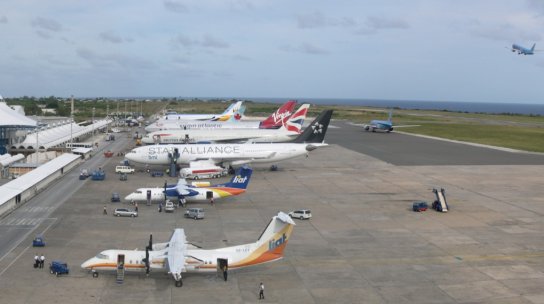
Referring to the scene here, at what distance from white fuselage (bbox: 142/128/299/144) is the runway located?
20379mm

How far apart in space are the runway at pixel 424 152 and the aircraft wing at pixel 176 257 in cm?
6851

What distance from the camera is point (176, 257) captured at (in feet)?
128

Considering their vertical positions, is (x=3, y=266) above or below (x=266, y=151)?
below

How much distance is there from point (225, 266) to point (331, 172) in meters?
53.8

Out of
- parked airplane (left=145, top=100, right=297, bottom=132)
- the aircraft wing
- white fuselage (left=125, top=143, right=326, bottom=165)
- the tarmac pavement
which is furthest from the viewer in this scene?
parked airplane (left=145, top=100, right=297, bottom=132)

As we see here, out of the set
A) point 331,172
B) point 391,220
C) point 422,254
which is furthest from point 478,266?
point 331,172

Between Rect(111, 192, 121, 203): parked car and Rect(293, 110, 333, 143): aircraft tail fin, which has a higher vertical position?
Rect(293, 110, 333, 143): aircraft tail fin

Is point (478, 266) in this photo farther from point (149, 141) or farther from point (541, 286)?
point (149, 141)

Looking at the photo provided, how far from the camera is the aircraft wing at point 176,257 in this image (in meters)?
37.7

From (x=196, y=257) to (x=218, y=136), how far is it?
78.2m

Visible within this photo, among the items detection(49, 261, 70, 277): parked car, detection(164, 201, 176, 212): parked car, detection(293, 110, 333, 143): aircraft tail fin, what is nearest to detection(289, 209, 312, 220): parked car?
detection(164, 201, 176, 212): parked car

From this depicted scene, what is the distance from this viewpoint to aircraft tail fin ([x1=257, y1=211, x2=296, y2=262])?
1586 inches

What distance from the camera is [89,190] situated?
2879 inches

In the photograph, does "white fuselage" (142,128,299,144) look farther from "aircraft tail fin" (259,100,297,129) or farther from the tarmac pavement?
the tarmac pavement
